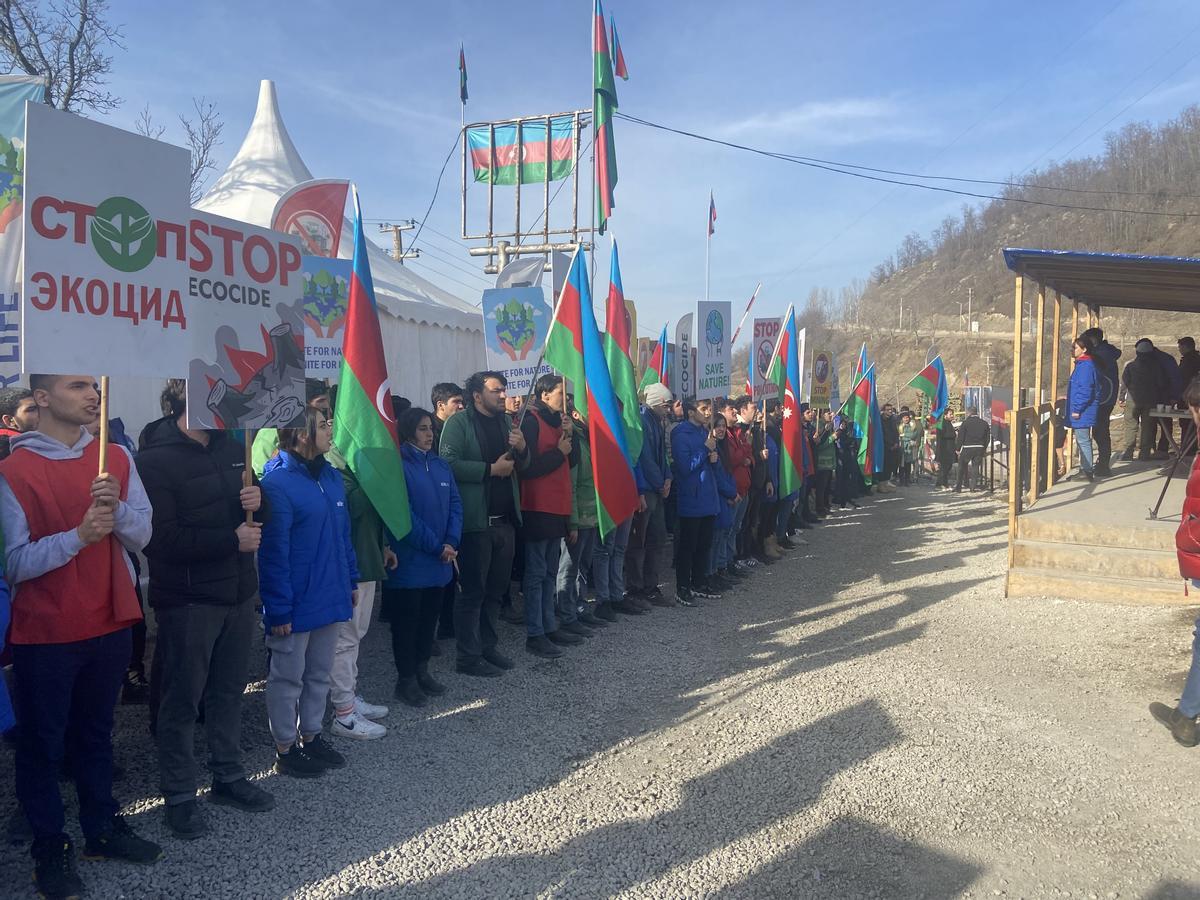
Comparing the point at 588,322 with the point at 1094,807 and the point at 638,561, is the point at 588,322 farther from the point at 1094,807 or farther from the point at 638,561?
the point at 1094,807

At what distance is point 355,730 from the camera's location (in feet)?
15.5

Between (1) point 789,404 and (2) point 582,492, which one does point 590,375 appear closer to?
(2) point 582,492

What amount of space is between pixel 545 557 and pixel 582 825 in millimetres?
2826

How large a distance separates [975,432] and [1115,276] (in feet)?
31.9

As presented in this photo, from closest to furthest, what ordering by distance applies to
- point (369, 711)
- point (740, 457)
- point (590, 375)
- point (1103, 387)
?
point (369, 711), point (590, 375), point (740, 457), point (1103, 387)

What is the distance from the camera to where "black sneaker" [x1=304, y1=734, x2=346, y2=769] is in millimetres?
4328

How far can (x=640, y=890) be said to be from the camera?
3.24 meters

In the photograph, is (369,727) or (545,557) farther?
(545,557)

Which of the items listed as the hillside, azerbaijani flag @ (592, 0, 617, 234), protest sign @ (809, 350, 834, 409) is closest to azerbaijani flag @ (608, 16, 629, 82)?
azerbaijani flag @ (592, 0, 617, 234)

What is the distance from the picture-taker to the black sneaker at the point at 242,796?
3.83 m

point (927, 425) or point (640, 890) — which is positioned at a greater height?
point (927, 425)

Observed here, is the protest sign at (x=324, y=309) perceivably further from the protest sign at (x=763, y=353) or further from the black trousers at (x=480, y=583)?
the protest sign at (x=763, y=353)

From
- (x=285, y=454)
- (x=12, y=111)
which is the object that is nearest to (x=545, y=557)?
(x=285, y=454)

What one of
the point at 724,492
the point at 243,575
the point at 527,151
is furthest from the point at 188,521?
the point at 527,151
